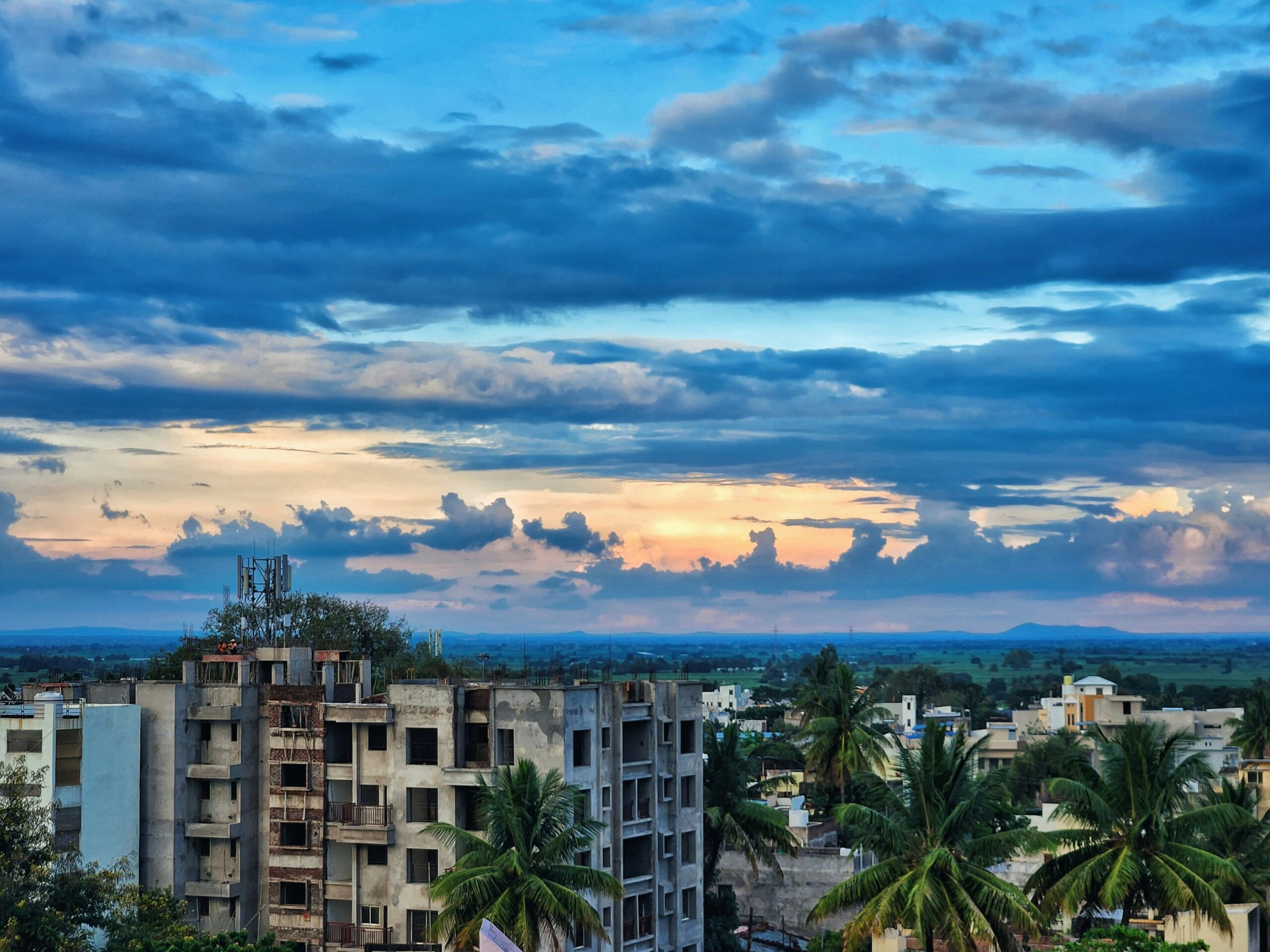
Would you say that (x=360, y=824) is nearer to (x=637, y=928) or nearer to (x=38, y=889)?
(x=637, y=928)

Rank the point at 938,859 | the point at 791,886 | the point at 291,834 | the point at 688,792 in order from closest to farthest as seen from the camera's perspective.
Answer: the point at 938,859
the point at 291,834
the point at 688,792
the point at 791,886

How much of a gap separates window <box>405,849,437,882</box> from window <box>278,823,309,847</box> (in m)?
5.46

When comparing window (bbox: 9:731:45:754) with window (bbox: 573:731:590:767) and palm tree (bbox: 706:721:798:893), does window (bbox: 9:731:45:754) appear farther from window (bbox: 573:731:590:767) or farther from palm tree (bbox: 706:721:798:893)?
palm tree (bbox: 706:721:798:893)

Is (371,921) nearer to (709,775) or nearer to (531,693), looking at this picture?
(531,693)

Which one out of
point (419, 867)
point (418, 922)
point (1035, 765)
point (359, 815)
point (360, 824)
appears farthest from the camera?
point (1035, 765)

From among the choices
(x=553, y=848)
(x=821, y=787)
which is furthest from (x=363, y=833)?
(x=821, y=787)

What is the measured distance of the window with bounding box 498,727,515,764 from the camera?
189 ft

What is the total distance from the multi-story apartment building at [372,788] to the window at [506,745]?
0.06 m

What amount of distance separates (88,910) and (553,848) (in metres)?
14.0

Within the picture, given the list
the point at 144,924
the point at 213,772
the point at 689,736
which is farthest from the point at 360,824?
the point at 689,736

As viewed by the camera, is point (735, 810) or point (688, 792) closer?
point (688, 792)

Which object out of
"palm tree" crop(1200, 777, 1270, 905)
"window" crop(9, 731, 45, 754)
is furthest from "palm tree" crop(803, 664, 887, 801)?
"window" crop(9, 731, 45, 754)

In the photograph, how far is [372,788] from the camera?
60094 millimetres

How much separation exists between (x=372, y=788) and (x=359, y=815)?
116 cm
